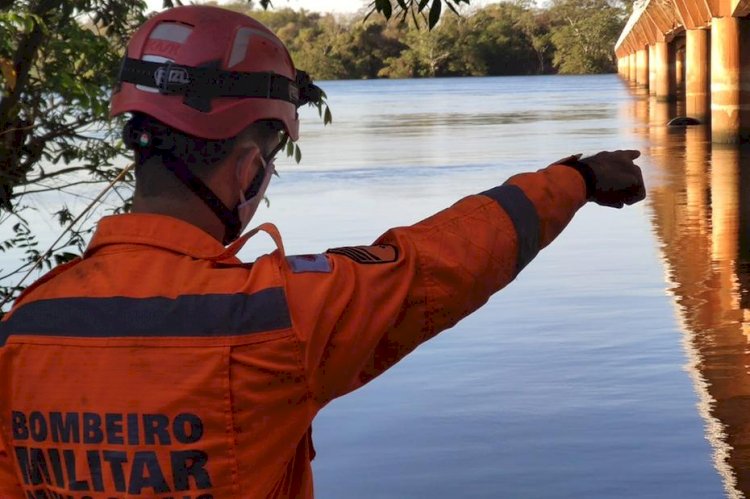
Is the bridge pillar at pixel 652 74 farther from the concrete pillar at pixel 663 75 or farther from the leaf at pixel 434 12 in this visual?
the leaf at pixel 434 12

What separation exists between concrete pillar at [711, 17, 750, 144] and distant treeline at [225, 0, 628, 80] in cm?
15084

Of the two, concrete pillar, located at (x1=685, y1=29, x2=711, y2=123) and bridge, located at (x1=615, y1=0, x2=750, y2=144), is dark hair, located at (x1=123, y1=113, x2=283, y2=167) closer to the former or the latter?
bridge, located at (x1=615, y1=0, x2=750, y2=144)

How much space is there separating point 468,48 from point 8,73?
186 m

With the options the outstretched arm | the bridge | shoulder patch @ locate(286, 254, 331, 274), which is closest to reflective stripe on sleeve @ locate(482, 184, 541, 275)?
the outstretched arm

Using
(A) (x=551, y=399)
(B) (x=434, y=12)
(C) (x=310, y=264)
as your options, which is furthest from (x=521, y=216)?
(A) (x=551, y=399)

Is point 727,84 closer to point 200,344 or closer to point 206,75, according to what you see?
point 206,75

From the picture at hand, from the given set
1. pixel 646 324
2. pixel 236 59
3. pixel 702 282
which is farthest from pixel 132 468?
pixel 702 282

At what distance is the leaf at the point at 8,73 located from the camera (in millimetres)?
7332

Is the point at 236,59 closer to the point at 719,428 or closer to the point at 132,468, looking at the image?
the point at 132,468

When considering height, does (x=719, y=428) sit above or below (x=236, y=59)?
below

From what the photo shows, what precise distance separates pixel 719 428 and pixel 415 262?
18.9ft

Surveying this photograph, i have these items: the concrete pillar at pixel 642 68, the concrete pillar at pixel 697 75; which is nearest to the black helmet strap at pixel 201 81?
the concrete pillar at pixel 697 75

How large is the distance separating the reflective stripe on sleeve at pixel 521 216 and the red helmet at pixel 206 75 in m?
0.42

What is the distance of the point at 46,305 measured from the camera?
96.8 inches
